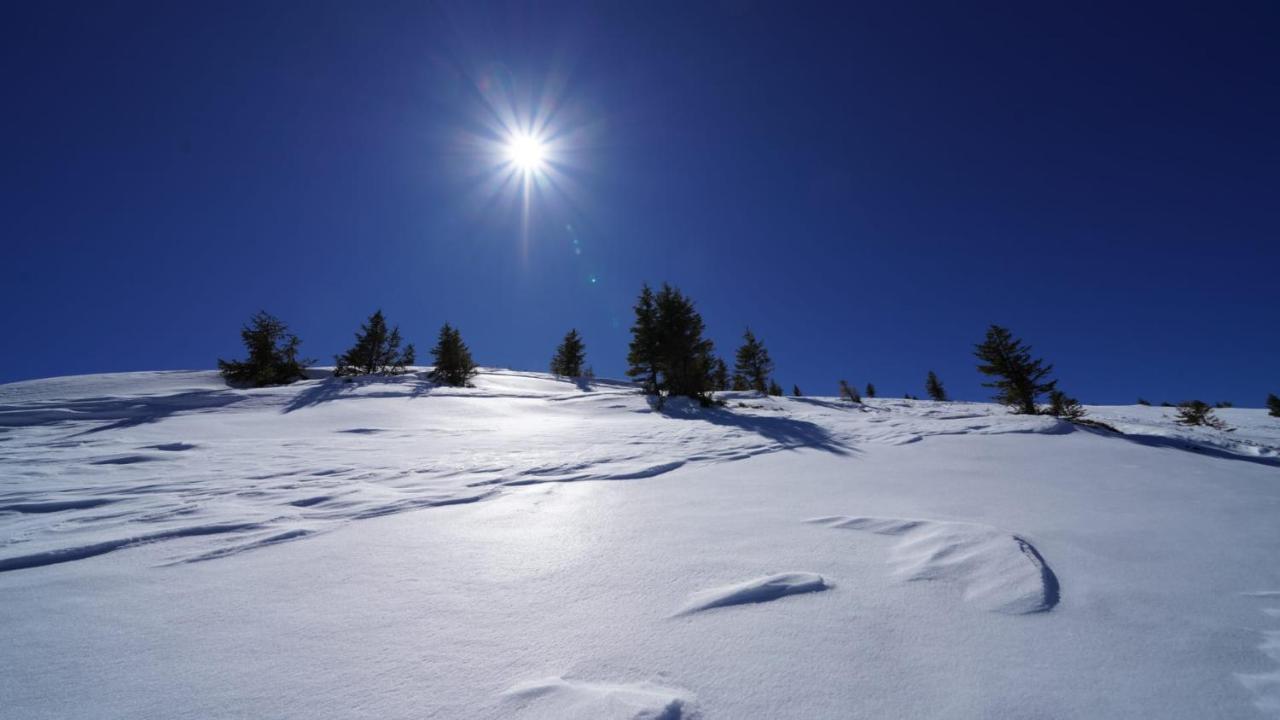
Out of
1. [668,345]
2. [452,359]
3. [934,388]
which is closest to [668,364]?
[668,345]

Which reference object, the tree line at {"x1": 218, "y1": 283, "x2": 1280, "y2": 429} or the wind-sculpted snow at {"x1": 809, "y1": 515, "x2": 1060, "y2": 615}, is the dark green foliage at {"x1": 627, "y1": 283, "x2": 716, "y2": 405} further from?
the wind-sculpted snow at {"x1": 809, "y1": 515, "x2": 1060, "y2": 615}

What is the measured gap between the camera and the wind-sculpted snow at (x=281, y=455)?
9.32ft

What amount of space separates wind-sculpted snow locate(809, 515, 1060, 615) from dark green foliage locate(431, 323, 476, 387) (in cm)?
1932

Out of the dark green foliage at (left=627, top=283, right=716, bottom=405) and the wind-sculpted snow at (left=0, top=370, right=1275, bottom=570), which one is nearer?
the wind-sculpted snow at (left=0, top=370, right=1275, bottom=570)

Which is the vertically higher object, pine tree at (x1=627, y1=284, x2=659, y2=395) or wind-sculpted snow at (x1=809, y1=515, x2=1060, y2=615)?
pine tree at (x1=627, y1=284, x2=659, y2=395)

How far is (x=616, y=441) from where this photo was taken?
6.46 metres

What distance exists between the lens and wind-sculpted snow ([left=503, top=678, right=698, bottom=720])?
1133 millimetres

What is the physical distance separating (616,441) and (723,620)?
4.92 metres

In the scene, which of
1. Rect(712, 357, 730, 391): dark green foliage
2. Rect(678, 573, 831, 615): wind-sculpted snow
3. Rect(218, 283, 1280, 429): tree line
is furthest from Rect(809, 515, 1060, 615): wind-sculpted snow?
Rect(712, 357, 730, 391): dark green foliage

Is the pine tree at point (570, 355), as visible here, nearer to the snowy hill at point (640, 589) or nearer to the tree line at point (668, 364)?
the tree line at point (668, 364)

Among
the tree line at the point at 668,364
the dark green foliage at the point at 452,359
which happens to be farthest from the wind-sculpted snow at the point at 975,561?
the dark green foliage at the point at 452,359

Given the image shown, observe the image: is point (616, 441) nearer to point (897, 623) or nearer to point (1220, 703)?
point (897, 623)

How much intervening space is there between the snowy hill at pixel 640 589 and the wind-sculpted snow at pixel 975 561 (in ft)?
0.05

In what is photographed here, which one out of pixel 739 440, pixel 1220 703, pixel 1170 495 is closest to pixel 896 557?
pixel 1220 703
